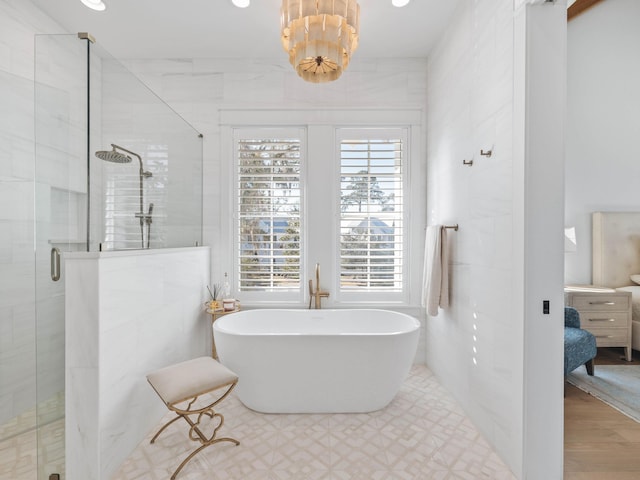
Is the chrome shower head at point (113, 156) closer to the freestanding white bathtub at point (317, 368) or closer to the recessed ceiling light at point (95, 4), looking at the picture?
the freestanding white bathtub at point (317, 368)

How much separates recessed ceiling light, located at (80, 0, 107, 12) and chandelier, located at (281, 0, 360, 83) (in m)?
1.47

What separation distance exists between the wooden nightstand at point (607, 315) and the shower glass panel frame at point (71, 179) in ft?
12.1

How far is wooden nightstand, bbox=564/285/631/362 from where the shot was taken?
2.91 meters

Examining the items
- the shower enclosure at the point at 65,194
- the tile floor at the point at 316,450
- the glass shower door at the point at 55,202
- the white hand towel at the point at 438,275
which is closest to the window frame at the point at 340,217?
the white hand towel at the point at 438,275

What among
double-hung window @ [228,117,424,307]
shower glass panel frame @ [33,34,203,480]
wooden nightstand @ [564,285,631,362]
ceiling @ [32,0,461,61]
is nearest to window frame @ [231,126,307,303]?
double-hung window @ [228,117,424,307]

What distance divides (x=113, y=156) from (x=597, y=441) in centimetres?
314

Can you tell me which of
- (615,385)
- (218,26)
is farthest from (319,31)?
(615,385)

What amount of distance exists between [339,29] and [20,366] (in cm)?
271

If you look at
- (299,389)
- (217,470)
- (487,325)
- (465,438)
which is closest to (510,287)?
(487,325)

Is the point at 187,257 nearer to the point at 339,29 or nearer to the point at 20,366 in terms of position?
the point at 20,366

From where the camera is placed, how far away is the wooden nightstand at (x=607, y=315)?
114 inches

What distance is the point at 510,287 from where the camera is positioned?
1633 millimetres

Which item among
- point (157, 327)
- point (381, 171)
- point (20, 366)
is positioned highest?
point (381, 171)

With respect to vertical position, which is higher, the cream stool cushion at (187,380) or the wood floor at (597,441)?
the cream stool cushion at (187,380)
